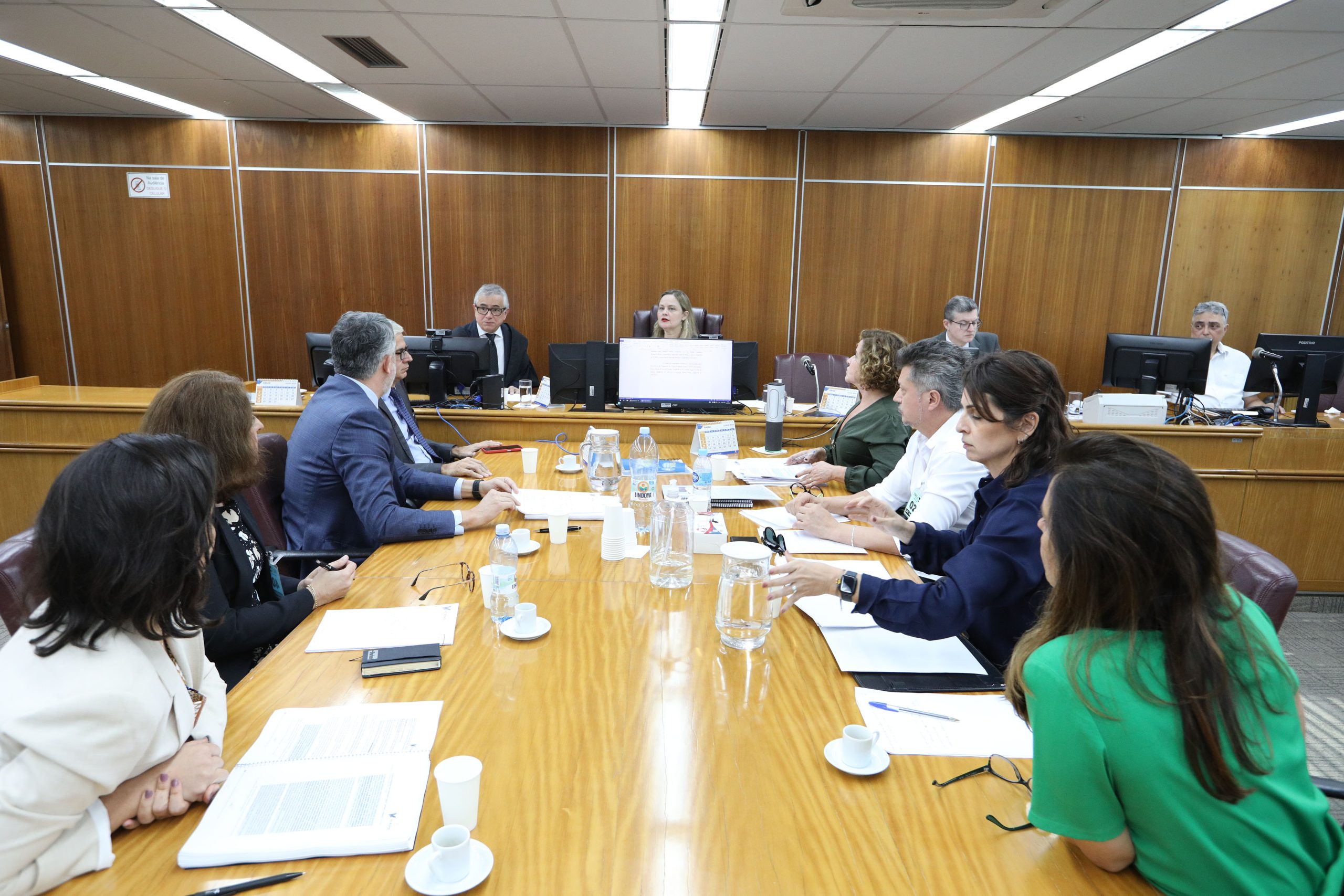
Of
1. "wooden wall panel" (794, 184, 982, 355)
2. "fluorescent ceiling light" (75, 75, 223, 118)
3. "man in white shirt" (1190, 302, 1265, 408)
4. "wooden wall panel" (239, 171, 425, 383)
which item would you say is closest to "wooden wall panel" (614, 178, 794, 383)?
"wooden wall panel" (794, 184, 982, 355)

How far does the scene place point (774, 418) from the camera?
354 centimetres

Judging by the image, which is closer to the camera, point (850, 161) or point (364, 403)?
point (364, 403)

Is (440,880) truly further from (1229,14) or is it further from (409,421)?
(1229,14)

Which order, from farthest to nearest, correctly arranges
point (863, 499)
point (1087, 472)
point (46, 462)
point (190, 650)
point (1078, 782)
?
point (46, 462), point (863, 499), point (190, 650), point (1087, 472), point (1078, 782)

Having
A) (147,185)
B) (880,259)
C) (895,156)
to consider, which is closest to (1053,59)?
(895,156)

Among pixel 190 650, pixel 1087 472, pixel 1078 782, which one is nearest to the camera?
pixel 1078 782

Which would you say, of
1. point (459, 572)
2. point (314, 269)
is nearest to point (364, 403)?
point (459, 572)

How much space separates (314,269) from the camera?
6.38 m

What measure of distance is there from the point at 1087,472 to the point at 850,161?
576 centimetres

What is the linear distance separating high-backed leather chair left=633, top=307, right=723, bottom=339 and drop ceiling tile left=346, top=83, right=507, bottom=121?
185cm

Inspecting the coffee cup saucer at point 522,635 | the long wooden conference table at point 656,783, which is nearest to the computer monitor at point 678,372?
the long wooden conference table at point 656,783

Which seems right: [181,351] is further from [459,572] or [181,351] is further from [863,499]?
[863,499]

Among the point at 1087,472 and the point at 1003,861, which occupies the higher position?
the point at 1087,472

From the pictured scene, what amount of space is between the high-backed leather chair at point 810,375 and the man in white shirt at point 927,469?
2914 mm
